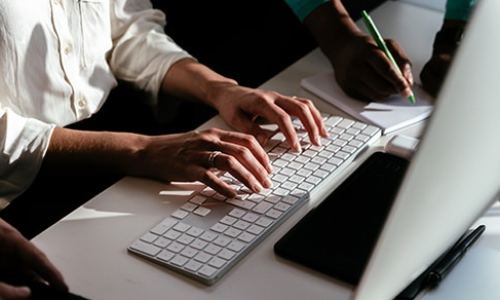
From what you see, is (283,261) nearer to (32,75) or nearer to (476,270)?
(476,270)

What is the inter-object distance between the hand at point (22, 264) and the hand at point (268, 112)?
0.49m

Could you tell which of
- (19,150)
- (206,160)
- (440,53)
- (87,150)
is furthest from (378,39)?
(19,150)

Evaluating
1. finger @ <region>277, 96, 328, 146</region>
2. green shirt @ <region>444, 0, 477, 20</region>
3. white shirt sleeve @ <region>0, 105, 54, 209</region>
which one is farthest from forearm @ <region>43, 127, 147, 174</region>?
green shirt @ <region>444, 0, 477, 20</region>

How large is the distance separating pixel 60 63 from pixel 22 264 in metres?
0.55

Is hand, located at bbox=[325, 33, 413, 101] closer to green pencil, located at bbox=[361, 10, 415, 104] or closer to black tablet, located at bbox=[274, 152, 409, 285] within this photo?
green pencil, located at bbox=[361, 10, 415, 104]

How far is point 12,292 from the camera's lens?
0.95 m

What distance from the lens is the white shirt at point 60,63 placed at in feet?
4.28

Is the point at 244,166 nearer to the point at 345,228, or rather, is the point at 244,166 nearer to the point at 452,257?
the point at 345,228

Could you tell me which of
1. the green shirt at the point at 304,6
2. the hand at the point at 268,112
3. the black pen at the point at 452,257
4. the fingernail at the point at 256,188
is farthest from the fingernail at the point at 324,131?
the green shirt at the point at 304,6

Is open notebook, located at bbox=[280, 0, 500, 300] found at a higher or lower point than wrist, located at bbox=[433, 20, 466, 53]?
higher

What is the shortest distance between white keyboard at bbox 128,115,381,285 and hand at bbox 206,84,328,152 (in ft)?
0.07

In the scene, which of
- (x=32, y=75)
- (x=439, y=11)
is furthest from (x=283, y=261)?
(x=439, y=11)

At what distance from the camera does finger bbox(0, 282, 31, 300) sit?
945mm

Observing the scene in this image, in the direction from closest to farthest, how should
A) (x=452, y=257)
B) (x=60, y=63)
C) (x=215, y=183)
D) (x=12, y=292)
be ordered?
(x=12, y=292)
(x=452, y=257)
(x=215, y=183)
(x=60, y=63)
